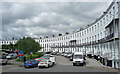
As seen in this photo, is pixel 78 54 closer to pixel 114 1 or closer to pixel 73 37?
pixel 114 1

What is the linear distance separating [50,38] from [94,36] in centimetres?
4849

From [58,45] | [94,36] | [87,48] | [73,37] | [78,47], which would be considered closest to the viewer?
[94,36]

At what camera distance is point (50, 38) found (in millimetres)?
87438

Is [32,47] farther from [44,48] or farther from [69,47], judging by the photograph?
[44,48]

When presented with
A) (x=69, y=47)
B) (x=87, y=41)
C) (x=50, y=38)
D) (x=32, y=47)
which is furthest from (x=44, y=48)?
(x=32, y=47)

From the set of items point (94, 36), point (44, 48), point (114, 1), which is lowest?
point (44, 48)

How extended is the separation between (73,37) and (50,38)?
27.2 meters

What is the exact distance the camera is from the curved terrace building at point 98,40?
2296 centimetres

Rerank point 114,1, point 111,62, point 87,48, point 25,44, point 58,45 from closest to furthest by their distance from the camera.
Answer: point 111,62 → point 114,1 → point 25,44 → point 87,48 → point 58,45

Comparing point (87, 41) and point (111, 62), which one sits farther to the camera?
point (87, 41)

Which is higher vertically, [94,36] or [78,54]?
[94,36]

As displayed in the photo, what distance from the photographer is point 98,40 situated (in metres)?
36.9

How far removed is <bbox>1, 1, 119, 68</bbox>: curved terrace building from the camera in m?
23.0

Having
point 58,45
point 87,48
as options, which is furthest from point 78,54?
point 58,45
